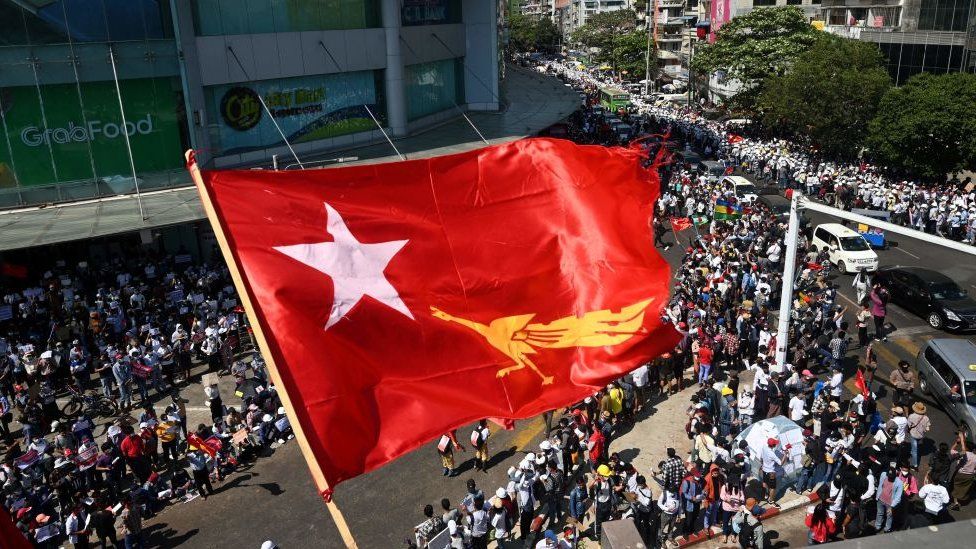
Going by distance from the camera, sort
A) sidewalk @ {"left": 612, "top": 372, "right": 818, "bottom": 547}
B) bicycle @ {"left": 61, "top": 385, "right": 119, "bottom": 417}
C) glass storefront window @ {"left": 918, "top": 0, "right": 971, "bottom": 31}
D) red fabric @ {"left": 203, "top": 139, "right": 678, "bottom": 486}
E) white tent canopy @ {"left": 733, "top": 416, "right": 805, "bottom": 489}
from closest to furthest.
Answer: red fabric @ {"left": 203, "top": 139, "right": 678, "bottom": 486}
white tent canopy @ {"left": 733, "top": 416, "right": 805, "bottom": 489}
sidewalk @ {"left": 612, "top": 372, "right": 818, "bottom": 547}
bicycle @ {"left": 61, "top": 385, "right": 119, "bottom": 417}
glass storefront window @ {"left": 918, "top": 0, "right": 971, "bottom": 31}

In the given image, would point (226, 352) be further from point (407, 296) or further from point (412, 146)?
point (412, 146)

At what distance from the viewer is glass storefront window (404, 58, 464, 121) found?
141ft

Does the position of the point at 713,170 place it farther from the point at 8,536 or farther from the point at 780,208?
the point at 8,536

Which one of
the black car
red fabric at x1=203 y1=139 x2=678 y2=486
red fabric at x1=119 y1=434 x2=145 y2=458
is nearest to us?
red fabric at x1=203 y1=139 x2=678 y2=486

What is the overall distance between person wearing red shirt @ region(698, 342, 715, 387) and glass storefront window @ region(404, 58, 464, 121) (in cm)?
2607

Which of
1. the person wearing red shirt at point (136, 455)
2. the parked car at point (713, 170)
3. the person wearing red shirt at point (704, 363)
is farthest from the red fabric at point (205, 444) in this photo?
the parked car at point (713, 170)

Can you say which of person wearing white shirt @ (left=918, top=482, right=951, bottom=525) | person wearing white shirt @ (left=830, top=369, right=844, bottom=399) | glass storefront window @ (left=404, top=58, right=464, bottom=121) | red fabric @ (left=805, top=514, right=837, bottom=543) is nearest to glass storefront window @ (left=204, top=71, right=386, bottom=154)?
glass storefront window @ (left=404, top=58, right=464, bottom=121)

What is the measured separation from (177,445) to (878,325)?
1951 cm

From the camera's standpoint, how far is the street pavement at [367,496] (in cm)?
1571

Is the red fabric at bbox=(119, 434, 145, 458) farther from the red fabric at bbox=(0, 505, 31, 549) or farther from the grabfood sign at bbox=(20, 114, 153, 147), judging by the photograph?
the grabfood sign at bbox=(20, 114, 153, 147)

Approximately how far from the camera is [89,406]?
20938mm

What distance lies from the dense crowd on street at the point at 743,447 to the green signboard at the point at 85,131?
19.4 metres

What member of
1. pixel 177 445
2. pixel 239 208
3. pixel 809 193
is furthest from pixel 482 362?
pixel 809 193

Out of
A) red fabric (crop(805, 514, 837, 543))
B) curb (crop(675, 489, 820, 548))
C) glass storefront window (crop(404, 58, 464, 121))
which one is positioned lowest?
curb (crop(675, 489, 820, 548))
